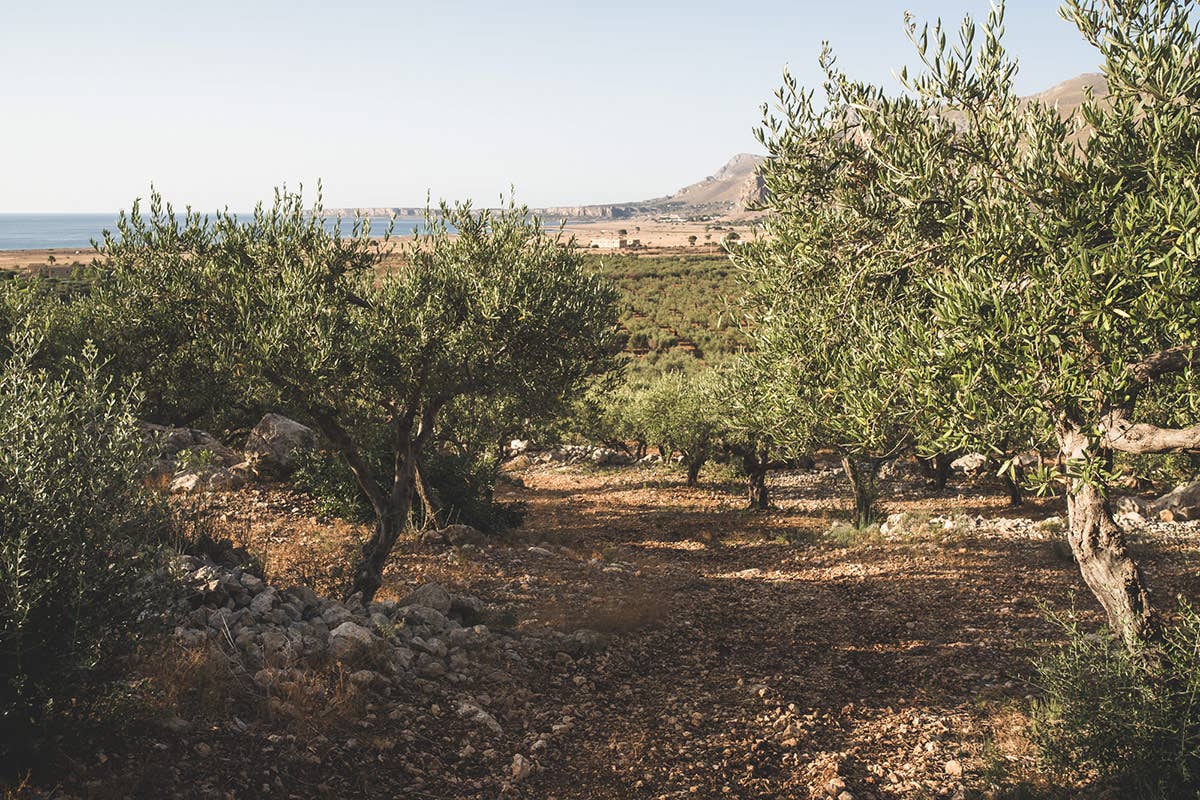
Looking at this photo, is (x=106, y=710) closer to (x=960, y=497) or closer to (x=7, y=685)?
(x=7, y=685)

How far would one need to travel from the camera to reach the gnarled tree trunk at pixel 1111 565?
8.99m

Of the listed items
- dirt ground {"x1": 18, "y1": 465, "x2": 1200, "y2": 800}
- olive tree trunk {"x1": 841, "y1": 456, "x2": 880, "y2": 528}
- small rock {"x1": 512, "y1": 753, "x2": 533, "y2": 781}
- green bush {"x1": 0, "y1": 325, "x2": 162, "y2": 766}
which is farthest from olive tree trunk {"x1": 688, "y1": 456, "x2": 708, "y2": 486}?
green bush {"x1": 0, "y1": 325, "x2": 162, "y2": 766}

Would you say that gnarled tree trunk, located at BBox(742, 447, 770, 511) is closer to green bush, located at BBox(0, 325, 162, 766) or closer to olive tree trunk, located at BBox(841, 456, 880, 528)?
olive tree trunk, located at BBox(841, 456, 880, 528)

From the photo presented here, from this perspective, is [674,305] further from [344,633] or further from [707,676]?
[344,633]

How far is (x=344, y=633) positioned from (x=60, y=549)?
513 cm

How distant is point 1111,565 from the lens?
363 inches

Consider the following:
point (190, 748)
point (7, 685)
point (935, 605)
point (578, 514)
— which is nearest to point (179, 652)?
point (190, 748)

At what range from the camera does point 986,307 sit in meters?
8.05

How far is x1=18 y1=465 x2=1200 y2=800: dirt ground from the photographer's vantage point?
8523 millimetres

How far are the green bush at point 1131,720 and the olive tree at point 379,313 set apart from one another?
31.8 feet

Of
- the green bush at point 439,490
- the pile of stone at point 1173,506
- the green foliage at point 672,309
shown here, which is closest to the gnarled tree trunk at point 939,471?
the pile of stone at point 1173,506

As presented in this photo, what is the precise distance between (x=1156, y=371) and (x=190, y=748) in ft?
37.4

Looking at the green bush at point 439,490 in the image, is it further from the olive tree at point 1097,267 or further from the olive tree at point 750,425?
the olive tree at point 1097,267

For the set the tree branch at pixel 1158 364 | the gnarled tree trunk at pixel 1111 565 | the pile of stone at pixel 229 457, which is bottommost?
the pile of stone at pixel 229 457
